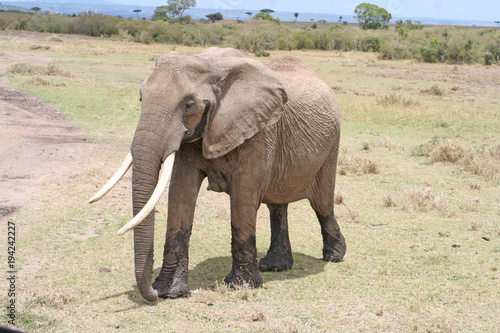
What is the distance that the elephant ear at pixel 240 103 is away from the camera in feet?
17.2

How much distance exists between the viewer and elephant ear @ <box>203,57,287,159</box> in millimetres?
5234

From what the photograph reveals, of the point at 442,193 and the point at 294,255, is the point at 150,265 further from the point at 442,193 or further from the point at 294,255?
the point at 442,193

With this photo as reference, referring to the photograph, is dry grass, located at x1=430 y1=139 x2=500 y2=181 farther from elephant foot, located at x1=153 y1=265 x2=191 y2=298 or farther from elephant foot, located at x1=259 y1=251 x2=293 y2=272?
elephant foot, located at x1=153 y1=265 x2=191 y2=298

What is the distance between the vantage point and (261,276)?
20.2 feet

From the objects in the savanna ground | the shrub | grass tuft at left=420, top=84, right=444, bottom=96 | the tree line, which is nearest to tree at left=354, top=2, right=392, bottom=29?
the tree line

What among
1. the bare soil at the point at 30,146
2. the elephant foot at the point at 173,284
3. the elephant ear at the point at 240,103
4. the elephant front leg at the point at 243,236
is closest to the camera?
A: the elephant ear at the point at 240,103

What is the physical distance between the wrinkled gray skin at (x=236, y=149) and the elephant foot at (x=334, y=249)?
0.5 inches

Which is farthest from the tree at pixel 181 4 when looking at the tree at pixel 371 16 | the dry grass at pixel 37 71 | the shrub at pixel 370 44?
the dry grass at pixel 37 71

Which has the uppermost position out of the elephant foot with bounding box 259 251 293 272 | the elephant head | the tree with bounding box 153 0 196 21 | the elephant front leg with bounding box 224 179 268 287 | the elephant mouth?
the tree with bounding box 153 0 196 21

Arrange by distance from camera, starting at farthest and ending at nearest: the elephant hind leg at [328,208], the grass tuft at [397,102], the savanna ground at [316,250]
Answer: the grass tuft at [397,102]
the elephant hind leg at [328,208]
the savanna ground at [316,250]

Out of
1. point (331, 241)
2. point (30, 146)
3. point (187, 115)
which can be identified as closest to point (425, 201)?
point (331, 241)

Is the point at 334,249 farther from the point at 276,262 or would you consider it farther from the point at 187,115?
the point at 187,115

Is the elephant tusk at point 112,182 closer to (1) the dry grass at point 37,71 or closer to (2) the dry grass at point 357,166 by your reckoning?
(2) the dry grass at point 357,166

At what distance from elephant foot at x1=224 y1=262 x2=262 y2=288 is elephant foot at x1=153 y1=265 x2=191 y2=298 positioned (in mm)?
474
